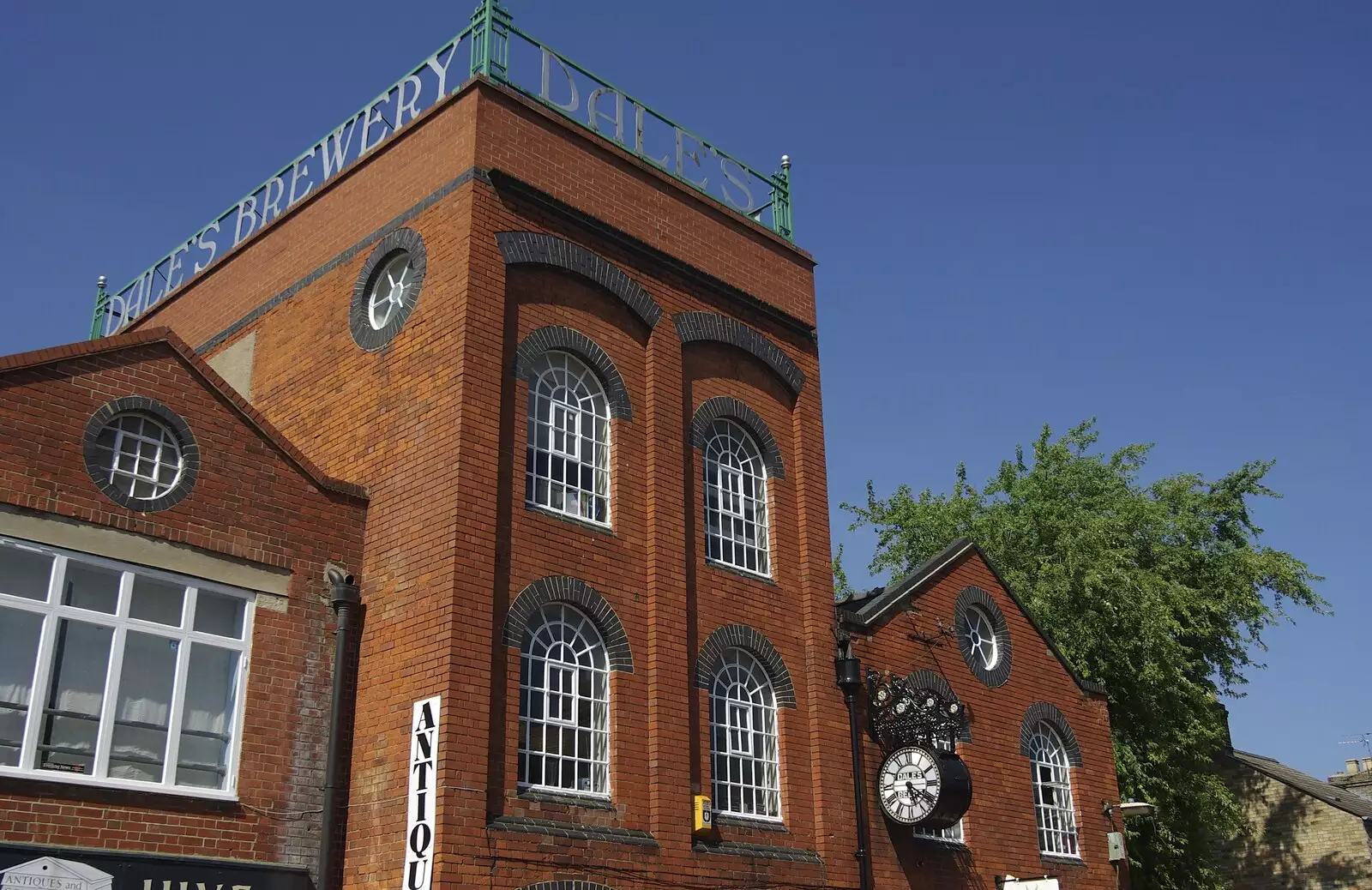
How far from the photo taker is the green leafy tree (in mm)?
25516

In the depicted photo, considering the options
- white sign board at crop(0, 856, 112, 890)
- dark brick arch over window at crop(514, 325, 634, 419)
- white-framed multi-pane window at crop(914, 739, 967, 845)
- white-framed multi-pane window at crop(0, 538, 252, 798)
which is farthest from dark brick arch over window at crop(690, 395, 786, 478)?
white sign board at crop(0, 856, 112, 890)

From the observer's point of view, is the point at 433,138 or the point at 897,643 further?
the point at 897,643

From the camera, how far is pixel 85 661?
12.1m

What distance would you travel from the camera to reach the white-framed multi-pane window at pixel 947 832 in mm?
17672

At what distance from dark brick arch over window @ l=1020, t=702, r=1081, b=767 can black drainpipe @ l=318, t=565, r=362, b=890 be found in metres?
10.6

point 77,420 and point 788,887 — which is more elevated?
point 77,420

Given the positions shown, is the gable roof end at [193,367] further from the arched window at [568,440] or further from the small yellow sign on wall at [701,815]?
the small yellow sign on wall at [701,815]

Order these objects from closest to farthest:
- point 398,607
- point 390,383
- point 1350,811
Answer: point 398,607 → point 390,383 → point 1350,811

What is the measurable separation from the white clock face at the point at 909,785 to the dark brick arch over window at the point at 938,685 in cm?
147

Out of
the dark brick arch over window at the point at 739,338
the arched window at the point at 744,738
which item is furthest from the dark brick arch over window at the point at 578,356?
the arched window at the point at 744,738

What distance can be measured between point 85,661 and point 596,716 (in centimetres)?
502

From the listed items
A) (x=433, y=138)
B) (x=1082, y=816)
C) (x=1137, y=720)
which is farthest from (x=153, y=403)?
(x=1137, y=720)

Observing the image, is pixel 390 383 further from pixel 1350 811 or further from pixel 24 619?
pixel 1350 811

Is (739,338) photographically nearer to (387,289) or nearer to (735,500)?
(735,500)
